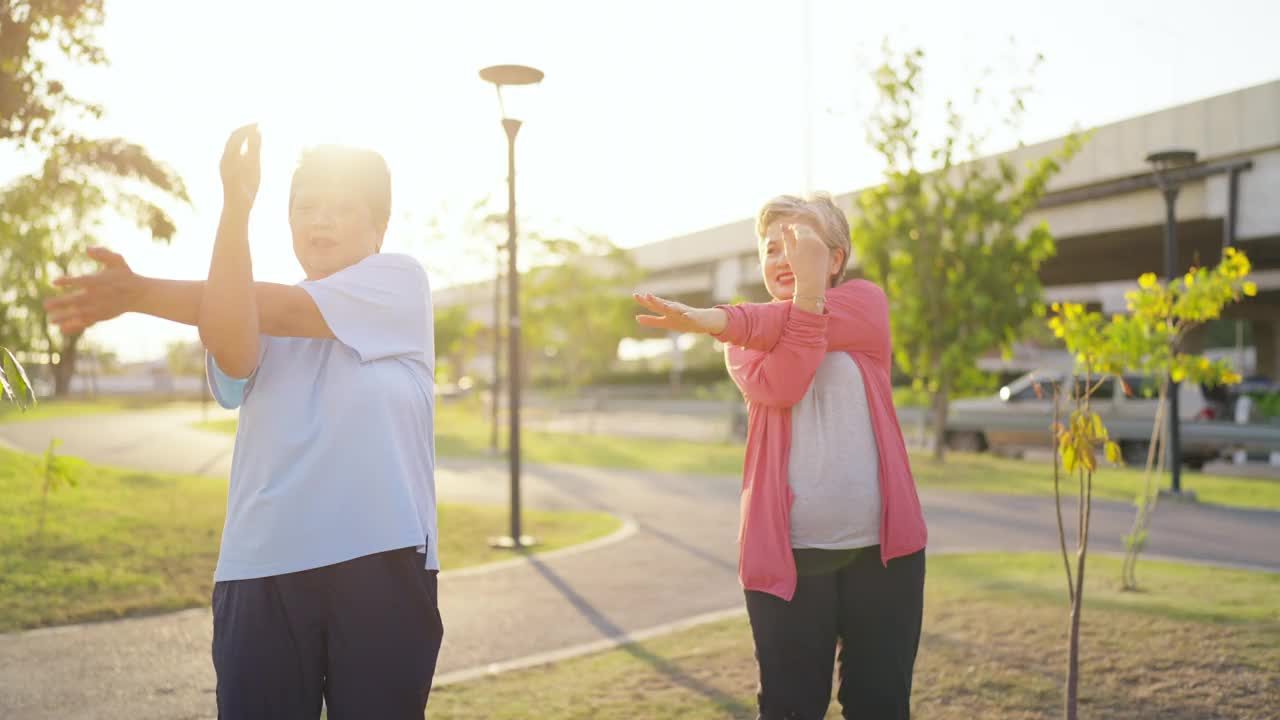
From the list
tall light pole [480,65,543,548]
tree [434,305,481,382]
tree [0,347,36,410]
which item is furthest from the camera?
tree [434,305,481,382]

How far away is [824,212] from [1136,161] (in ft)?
74.2

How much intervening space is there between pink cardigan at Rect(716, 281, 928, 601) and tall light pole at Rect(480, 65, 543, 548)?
6302mm

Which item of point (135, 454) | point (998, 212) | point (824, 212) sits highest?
point (998, 212)

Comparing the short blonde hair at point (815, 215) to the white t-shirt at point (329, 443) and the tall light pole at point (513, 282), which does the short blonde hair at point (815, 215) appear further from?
the tall light pole at point (513, 282)

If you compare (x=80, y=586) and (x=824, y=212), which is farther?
(x=80, y=586)

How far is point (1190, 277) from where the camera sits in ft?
20.5

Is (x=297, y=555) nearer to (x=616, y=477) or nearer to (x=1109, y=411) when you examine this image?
(x=616, y=477)

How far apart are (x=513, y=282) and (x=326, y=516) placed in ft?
24.9

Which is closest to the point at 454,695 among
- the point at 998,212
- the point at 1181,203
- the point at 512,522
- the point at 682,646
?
the point at 682,646

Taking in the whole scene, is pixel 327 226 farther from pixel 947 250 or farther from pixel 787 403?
pixel 947 250

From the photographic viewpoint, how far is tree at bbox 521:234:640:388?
34.4m

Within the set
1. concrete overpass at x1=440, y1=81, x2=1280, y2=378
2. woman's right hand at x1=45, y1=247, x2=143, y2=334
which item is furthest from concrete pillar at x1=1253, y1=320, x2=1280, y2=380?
woman's right hand at x1=45, y1=247, x2=143, y2=334

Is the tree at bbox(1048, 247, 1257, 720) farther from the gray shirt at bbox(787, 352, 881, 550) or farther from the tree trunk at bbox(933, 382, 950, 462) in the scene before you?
the tree trunk at bbox(933, 382, 950, 462)

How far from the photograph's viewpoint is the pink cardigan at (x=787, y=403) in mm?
2547
